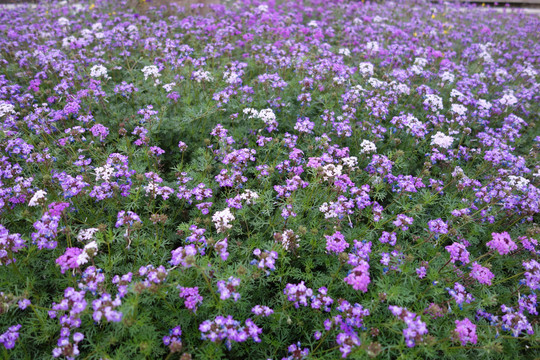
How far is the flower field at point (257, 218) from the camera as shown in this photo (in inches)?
138

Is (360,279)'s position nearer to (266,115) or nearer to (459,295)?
(459,295)

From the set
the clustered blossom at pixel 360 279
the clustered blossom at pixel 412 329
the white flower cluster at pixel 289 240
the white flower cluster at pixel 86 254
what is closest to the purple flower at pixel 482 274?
the clustered blossom at pixel 412 329

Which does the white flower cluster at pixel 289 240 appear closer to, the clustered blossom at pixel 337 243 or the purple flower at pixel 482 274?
the clustered blossom at pixel 337 243

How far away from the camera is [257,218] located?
494cm

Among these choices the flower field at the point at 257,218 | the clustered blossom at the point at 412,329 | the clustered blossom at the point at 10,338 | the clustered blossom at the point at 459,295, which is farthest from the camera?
the clustered blossom at the point at 459,295

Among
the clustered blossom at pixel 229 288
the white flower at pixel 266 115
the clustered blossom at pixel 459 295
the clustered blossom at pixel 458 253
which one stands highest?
the white flower at pixel 266 115

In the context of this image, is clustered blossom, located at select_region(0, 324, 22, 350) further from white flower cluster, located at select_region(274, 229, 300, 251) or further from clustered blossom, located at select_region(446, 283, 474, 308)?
clustered blossom, located at select_region(446, 283, 474, 308)

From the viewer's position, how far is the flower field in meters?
3.51

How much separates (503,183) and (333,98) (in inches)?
138

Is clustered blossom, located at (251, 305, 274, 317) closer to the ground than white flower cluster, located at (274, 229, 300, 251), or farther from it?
closer to the ground

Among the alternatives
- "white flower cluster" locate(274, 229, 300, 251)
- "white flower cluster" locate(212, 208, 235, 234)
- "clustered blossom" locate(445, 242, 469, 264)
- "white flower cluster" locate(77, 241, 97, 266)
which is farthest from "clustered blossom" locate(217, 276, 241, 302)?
"clustered blossom" locate(445, 242, 469, 264)

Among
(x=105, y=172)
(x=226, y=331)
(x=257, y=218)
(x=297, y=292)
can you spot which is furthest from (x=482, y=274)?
(x=105, y=172)

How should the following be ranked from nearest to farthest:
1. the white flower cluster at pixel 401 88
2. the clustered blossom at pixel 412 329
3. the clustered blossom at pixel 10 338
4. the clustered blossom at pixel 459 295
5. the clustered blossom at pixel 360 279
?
the clustered blossom at pixel 412 329 → the clustered blossom at pixel 10 338 → the clustered blossom at pixel 360 279 → the clustered blossom at pixel 459 295 → the white flower cluster at pixel 401 88

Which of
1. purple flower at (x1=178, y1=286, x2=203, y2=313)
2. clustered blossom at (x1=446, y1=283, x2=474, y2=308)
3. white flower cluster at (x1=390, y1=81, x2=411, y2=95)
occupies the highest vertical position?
white flower cluster at (x1=390, y1=81, x2=411, y2=95)
